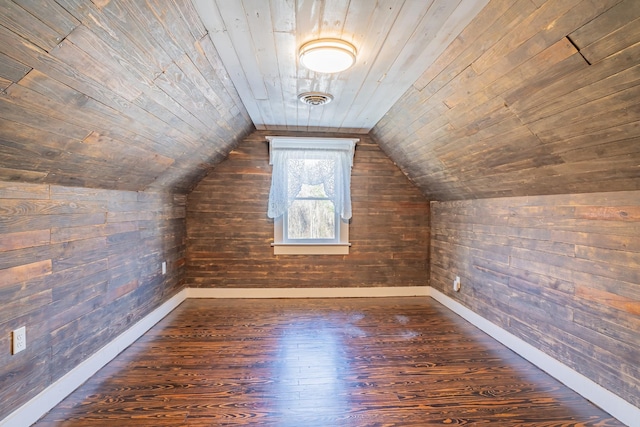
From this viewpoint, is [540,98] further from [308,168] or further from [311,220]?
[311,220]

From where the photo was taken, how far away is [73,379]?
2098 mm

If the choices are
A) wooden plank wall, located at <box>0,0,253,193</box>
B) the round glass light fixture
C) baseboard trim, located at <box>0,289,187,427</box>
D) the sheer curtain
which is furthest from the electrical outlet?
the sheer curtain

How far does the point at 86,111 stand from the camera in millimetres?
1600

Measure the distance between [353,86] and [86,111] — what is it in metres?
1.75

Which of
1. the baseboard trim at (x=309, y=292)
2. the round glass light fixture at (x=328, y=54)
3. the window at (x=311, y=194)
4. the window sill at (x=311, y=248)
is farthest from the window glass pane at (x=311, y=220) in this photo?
the round glass light fixture at (x=328, y=54)

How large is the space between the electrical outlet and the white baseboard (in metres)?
0.32

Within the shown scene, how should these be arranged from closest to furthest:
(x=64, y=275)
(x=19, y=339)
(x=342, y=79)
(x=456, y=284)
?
(x=19, y=339) → (x=64, y=275) → (x=342, y=79) → (x=456, y=284)

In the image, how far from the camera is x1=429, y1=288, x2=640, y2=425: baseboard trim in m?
1.84

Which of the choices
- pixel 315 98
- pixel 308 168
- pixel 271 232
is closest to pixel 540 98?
pixel 315 98

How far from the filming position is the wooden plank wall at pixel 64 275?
1.69 m

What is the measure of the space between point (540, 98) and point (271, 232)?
3.13 meters

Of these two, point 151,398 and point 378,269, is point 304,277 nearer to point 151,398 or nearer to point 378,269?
point 378,269

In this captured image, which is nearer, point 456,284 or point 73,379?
point 73,379

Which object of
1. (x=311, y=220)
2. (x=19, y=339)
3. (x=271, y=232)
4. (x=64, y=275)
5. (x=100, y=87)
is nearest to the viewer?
(x=100, y=87)
